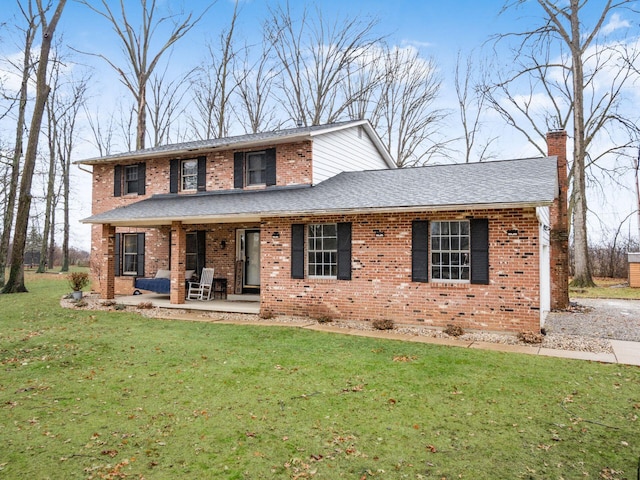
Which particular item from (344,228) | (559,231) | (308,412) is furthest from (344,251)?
(559,231)

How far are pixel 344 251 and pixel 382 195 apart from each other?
5.63 ft

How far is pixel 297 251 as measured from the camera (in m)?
11.7

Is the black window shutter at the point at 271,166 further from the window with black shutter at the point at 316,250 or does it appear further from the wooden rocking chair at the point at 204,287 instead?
the wooden rocking chair at the point at 204,287

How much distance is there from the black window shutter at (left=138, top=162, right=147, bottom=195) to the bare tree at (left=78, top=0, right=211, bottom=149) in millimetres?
7709

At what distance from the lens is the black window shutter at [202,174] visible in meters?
15.2

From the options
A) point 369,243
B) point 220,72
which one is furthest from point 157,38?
point 369,243

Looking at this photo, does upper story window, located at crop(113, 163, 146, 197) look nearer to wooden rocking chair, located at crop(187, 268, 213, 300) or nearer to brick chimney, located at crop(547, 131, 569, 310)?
wooden rocking chair, located at crop(187, 268, 213, 300)

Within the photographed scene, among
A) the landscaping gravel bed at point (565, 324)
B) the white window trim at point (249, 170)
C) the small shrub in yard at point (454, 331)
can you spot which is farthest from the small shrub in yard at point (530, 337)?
the white window trim at point (249, 170)

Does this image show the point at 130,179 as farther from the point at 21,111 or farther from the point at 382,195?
the point at 382,195

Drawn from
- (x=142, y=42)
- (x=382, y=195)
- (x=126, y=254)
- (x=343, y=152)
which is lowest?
(x=126, y=254)

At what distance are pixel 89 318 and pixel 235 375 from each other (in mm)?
6950

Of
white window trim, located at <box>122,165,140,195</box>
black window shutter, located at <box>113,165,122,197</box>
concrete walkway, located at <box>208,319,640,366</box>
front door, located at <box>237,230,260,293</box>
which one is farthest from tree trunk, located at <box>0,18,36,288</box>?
concrete walkway, located at <box>208,319,640,366</box>

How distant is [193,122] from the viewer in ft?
101

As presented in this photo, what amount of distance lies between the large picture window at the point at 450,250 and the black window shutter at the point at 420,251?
178 millimetres
